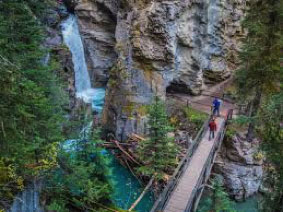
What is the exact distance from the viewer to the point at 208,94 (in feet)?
105

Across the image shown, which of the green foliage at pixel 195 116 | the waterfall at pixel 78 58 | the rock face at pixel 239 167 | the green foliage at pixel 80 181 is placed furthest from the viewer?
the waterfall at pixel 78 58

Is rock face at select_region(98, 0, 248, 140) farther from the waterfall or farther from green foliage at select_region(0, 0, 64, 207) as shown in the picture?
green foliage at select_region(0, 0, 64, 207)

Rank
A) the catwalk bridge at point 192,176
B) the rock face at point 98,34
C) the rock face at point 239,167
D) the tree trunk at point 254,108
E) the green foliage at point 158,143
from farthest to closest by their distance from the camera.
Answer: the rock face at point 98,34
the rock face at point 239,167
the tree trunk at point 254,108
the green foliage at point 158,143
the catwalk bridge at point 192,176

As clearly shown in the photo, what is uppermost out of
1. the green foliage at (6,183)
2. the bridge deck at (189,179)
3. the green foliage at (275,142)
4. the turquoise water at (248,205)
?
the green foliage at (275,142)

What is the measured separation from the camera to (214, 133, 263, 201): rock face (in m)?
24.9

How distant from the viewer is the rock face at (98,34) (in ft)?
104

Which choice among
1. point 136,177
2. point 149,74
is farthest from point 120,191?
point 149,74

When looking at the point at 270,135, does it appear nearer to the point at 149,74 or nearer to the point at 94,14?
the point at 149,74

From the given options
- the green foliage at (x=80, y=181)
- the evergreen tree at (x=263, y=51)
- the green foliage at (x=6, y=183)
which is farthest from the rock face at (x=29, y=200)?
the evergreen tree at (x=263, y=51)

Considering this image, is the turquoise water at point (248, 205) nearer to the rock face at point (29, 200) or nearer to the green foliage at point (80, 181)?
the green foliage at point (80, 181)

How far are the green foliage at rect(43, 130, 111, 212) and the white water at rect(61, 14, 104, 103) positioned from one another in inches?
571

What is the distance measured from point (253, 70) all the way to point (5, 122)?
19172mm

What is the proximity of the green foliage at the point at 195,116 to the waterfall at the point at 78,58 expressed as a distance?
360 inches

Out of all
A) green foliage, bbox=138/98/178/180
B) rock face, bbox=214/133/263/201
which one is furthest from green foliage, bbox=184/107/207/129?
green foliage, bbox=138/98/178/180
